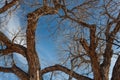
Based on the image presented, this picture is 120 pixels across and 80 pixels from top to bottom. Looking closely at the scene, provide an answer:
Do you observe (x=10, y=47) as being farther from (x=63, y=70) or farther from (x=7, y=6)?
(x=63, y=70)

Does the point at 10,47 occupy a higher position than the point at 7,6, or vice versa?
the point at 7,6

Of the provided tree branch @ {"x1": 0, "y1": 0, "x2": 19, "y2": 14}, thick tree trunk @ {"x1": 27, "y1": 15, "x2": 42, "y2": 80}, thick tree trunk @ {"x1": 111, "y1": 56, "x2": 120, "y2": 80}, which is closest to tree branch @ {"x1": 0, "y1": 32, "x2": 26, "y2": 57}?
thick tree trunk @ {"x1": 27, "y1": 15, "x2": 42, "y2": 80}

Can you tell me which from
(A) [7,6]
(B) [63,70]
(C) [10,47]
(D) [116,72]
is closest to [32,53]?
(C) [10,47]

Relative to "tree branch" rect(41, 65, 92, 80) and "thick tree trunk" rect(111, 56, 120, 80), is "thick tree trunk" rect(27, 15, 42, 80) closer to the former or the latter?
"tree branch" rect(41, 65, 92, 80)

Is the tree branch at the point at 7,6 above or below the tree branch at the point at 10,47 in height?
above

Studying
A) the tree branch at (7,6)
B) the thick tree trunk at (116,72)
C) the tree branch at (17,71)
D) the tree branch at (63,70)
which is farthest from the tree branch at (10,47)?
the thick tree trunk at (116,72)

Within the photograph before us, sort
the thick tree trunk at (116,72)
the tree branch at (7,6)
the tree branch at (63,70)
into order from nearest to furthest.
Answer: the thick tree trunk at (116,72)
the tree branch at (7,6)
the tree branch at (63,70)

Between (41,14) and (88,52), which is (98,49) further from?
(41,14)

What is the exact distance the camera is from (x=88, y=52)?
9484 millimetres

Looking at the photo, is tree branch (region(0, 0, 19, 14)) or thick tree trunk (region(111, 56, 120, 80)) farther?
tree branch (region(0, 0, 19, 14))

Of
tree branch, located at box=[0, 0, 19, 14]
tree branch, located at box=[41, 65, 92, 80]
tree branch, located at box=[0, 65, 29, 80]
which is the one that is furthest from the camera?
tree branch, located at box=[41, 65, 92, 80]

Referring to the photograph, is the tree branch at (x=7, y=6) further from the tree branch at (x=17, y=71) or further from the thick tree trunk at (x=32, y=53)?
the tree branch at (x=17, y=71)

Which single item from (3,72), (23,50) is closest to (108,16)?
(23,50)

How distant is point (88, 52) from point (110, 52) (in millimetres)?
961
